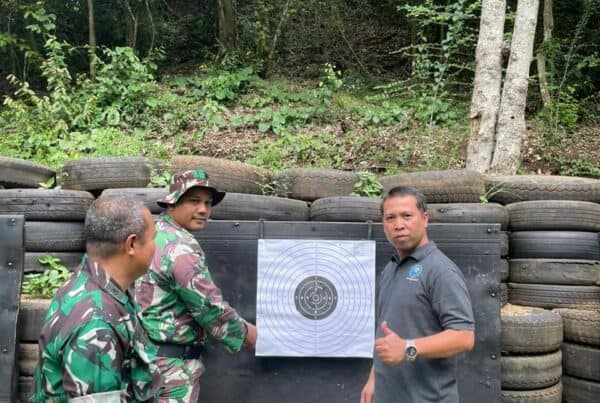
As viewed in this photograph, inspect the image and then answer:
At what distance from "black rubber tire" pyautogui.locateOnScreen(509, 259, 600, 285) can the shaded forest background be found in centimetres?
276

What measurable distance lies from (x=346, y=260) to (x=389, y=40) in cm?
1071

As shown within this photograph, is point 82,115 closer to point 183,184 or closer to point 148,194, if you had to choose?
point 148,194

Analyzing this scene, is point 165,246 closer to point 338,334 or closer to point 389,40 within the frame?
point 338,334

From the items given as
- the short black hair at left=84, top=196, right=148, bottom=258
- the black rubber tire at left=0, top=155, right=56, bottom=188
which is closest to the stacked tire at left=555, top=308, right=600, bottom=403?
the short black hair at left=84, top=196, right=148, bottom=258

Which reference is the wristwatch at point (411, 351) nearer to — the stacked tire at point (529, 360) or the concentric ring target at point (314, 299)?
the concentric ring target at point (314, 299)

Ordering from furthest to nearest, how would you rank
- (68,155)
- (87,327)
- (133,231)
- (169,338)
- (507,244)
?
1. (68,155)
2. (507,244)
3. (169,338)
4. (133,231)
5. (87,327)

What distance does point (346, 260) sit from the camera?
396 centimetres

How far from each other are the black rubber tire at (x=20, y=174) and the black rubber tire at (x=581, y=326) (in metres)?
4.18

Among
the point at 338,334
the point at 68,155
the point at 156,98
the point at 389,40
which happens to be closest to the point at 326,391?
the point at 338,334

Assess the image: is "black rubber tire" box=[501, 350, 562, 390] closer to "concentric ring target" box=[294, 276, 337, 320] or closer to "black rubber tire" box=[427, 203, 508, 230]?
"black rubber tire" box=[427, 203, 508, 230]

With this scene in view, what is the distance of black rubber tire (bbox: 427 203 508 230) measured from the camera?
440 centimetres

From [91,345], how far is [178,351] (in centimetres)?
120

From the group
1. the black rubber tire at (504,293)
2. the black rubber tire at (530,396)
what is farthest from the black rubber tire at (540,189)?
the black rubber tire at (530,396)

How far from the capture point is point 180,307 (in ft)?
9.31
